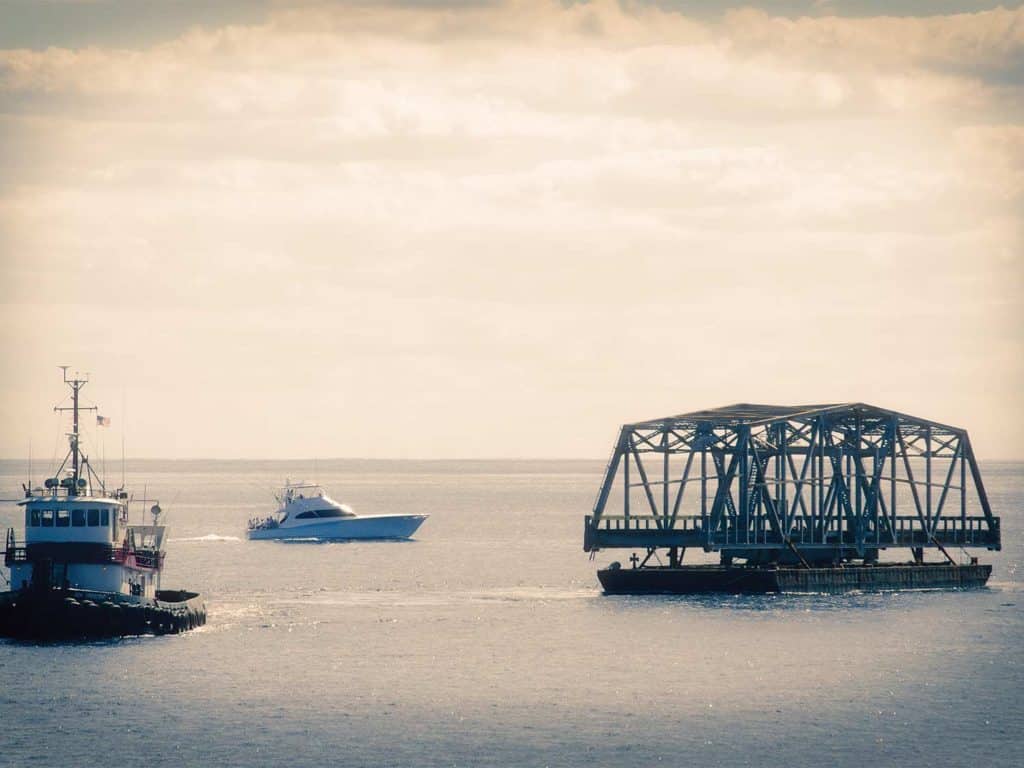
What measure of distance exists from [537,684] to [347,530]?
107012 mm

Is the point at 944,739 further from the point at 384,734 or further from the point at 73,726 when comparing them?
the point at 73,726

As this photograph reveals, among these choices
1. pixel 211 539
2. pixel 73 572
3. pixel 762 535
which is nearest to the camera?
pixel 73 572

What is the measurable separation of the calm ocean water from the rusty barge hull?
2.25m

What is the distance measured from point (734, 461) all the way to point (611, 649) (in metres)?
31.5

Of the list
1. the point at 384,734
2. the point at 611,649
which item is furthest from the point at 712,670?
the point at 384,734

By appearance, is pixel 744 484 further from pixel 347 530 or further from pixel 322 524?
pixel 347 530

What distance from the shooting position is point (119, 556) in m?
91.8

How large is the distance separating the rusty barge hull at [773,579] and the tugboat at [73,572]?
32.2m

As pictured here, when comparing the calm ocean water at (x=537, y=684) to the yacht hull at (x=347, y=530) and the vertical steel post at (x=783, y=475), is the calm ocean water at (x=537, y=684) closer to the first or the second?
the vertical steel post at (x=783, y=475)

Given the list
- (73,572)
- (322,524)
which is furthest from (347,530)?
(73,572)

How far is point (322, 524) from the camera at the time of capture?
18575 centimetres

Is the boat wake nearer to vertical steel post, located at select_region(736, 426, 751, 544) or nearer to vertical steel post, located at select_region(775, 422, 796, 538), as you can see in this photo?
vertical steel post, located at select_region(775, 422, 796, 538)

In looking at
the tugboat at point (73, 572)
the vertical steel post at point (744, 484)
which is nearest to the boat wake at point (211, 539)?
the vertical steel post at point (744, 484)

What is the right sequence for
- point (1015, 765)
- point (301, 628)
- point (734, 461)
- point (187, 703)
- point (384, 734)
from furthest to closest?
point (734, 461)
point (301, 628)
point (187, 703)
point (384, 734)
point (1015, 765)
